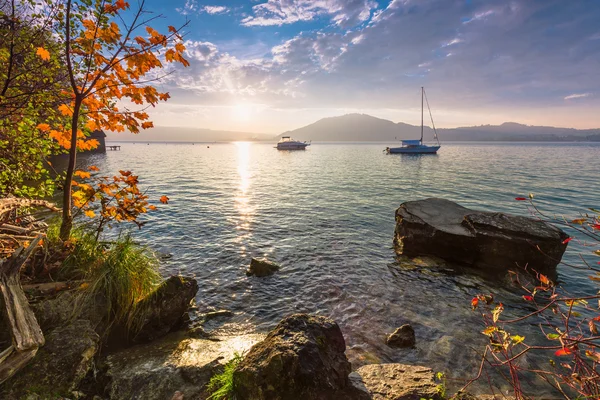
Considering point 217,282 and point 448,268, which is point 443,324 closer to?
point 448,268

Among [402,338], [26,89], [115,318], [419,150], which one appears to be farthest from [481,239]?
[419,150]

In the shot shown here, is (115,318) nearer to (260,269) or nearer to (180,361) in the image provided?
(180,361)

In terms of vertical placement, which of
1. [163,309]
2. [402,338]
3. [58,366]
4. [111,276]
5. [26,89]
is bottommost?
[402,338]

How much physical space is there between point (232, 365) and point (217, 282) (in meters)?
5.08

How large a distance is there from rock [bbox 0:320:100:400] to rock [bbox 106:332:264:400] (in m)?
0.50

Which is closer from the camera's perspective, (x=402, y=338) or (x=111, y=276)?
(x=111, y=276)

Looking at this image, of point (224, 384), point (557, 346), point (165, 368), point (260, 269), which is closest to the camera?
point (557, 346)

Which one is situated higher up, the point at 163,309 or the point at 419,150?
the point at 419,150

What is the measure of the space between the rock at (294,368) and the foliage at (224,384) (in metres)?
0.13

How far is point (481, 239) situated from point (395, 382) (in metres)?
8.06

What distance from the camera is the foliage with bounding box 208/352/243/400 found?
13.7ft

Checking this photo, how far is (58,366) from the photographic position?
4.12 metres

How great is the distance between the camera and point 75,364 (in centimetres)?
423

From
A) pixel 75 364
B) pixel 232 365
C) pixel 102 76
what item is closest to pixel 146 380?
pixel 75 364
